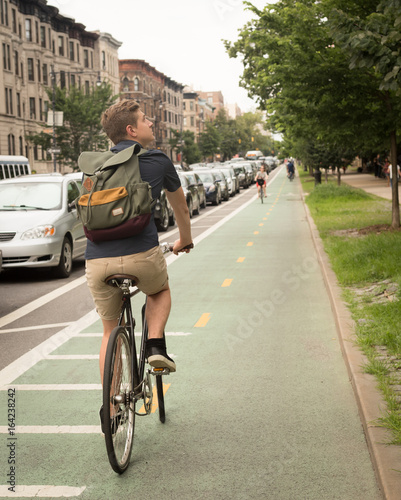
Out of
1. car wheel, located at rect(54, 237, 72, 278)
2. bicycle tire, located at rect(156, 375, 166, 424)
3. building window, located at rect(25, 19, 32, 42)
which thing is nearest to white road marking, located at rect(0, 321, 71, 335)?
bicycle tire, located at rect(156, 375, 166, 424)

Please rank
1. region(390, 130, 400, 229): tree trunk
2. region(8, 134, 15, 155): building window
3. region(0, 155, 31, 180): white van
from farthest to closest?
region(8, 134, 15, 155): building window
region(0, 155, 31, 180): white van
region(390, 130, 400, 229): tree trunk

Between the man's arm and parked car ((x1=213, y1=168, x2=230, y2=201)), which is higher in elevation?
the man's arm

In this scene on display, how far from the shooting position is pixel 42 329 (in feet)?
28.1

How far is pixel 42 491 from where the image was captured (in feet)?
13.2

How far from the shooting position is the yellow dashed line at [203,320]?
27.8 ft

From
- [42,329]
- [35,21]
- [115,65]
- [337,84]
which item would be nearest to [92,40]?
[115,65]

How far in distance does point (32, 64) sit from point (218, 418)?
61.0 meters

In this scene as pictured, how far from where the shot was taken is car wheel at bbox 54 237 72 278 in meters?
12.8

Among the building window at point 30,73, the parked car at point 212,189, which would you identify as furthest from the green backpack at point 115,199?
the building window at point 30,73

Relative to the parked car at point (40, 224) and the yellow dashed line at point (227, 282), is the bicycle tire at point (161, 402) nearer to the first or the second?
the yellow dashed line at point (227, 282)

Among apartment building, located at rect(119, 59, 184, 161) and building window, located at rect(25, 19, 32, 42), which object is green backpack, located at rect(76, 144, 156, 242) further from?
apartment building, located at rect(119, 59, 184, 161)

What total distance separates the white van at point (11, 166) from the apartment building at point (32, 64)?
9.67 m

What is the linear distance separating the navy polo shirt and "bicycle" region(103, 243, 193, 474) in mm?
149

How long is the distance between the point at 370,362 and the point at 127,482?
8.56 feet
